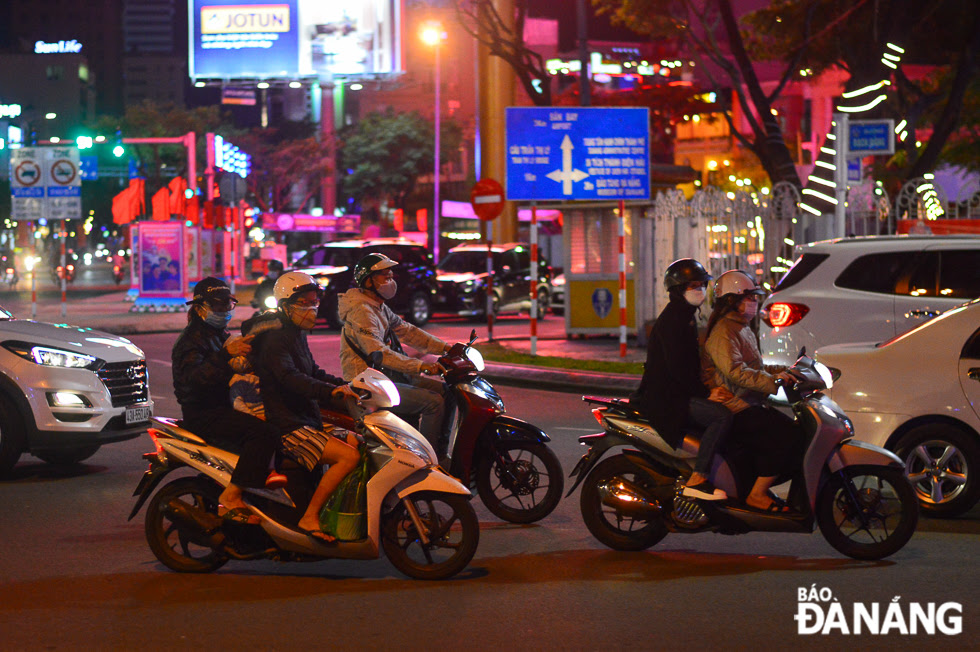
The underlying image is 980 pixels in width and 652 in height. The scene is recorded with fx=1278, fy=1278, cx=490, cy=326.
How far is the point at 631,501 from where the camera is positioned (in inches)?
283

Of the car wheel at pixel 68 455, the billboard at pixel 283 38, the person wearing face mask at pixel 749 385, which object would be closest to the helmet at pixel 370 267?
the person wearing face mask at pixel 749 385

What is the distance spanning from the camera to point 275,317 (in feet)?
22.8

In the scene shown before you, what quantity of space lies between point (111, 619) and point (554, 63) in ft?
255

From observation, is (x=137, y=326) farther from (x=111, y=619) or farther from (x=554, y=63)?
(x=554, y=63)

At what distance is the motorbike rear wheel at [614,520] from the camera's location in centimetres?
729

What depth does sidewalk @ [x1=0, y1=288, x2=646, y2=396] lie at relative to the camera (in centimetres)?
1678

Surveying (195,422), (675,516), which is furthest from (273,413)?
(675,516)

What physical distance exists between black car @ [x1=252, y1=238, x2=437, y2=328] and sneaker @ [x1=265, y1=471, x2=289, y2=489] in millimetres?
20204

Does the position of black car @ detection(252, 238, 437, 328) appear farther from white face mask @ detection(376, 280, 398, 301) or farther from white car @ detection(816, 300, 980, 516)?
white car @ detection(816, 300, 980, 516)

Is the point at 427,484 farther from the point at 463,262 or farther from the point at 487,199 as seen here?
the point at 463,262

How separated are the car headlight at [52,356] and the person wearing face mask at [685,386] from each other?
4.89m

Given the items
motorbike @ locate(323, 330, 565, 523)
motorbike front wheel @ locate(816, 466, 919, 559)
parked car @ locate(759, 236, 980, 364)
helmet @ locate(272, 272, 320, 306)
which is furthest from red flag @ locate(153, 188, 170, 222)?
motorbike front wheel @ locate(816, 466, 919, 559)

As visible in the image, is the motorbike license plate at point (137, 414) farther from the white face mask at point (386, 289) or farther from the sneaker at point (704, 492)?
the sneaker at point (704, 492)

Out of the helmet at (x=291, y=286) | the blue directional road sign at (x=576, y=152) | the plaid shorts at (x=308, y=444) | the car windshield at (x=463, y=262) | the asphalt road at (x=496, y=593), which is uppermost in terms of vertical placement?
the blue directional road sign at (x=576, y=152)
